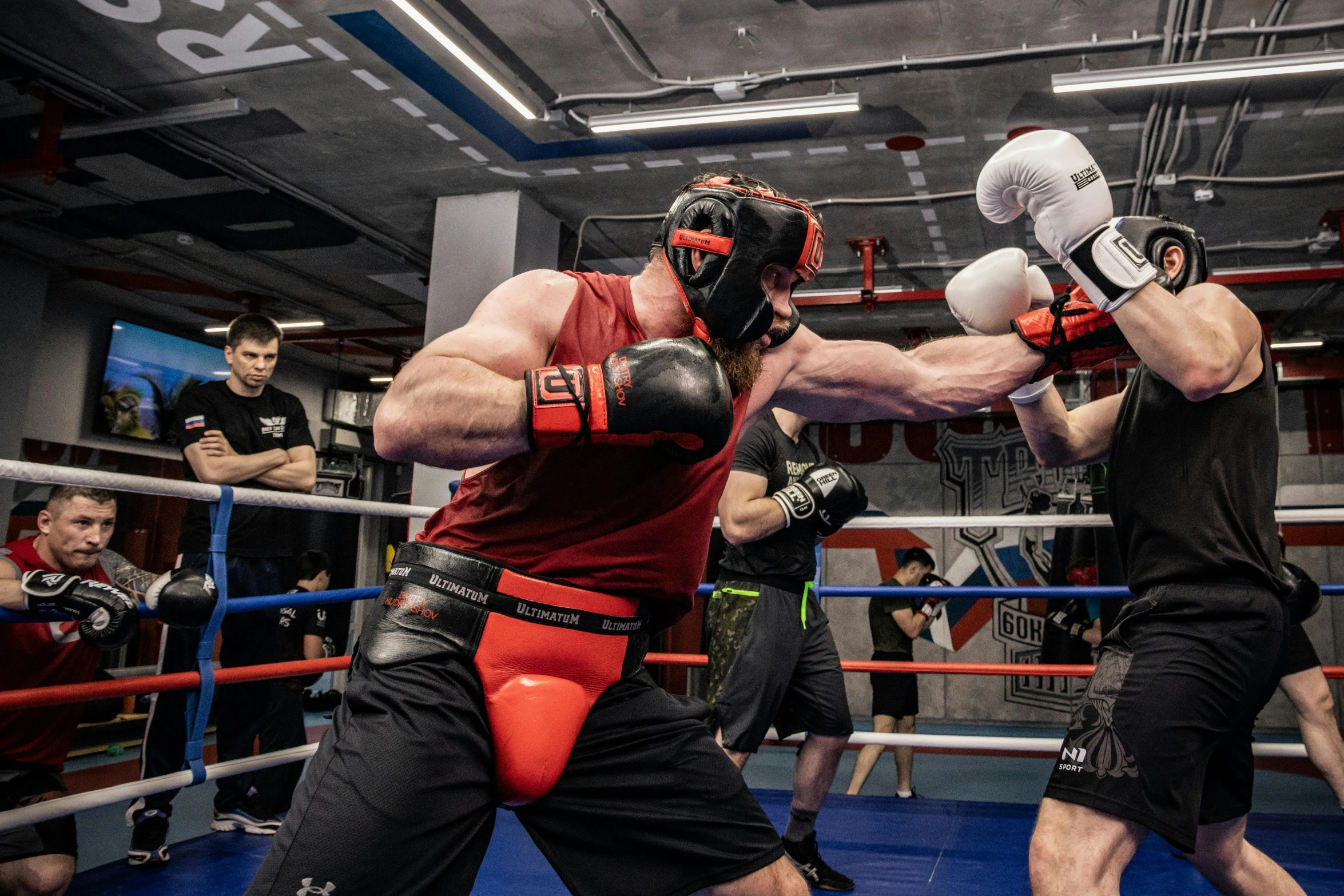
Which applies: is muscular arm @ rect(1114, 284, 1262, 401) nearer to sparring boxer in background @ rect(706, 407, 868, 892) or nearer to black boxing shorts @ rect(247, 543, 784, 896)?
black boxing shorts @ rect(247, 543, 784, 896)

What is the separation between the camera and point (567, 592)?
48.8 inches

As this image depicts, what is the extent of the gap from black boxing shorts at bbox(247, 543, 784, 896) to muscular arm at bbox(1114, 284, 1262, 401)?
998 millimetres

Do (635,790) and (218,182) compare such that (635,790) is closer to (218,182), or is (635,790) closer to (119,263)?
(218,182)

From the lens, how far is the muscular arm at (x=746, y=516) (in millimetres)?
2799

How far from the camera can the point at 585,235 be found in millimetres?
6418

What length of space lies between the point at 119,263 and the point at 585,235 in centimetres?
376

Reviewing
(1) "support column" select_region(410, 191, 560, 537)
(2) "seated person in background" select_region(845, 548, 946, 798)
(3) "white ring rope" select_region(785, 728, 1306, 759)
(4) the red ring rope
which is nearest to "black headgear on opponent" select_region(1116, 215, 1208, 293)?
(4) the red ring rope

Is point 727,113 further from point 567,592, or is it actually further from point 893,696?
point 567,592

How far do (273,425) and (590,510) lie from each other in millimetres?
2533

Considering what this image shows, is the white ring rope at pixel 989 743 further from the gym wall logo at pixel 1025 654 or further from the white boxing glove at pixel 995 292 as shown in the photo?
the gym wall logo at pixel 1025 654

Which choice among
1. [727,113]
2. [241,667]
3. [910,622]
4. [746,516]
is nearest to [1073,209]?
[746,516]

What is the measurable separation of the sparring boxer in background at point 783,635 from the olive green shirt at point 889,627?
9.16ft

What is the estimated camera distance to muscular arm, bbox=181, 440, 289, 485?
3.13 m

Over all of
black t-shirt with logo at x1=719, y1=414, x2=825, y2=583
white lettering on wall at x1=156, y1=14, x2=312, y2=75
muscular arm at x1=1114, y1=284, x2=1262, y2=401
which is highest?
white lettering on wall at x1=156, y1=14, x2=312, y2=75
